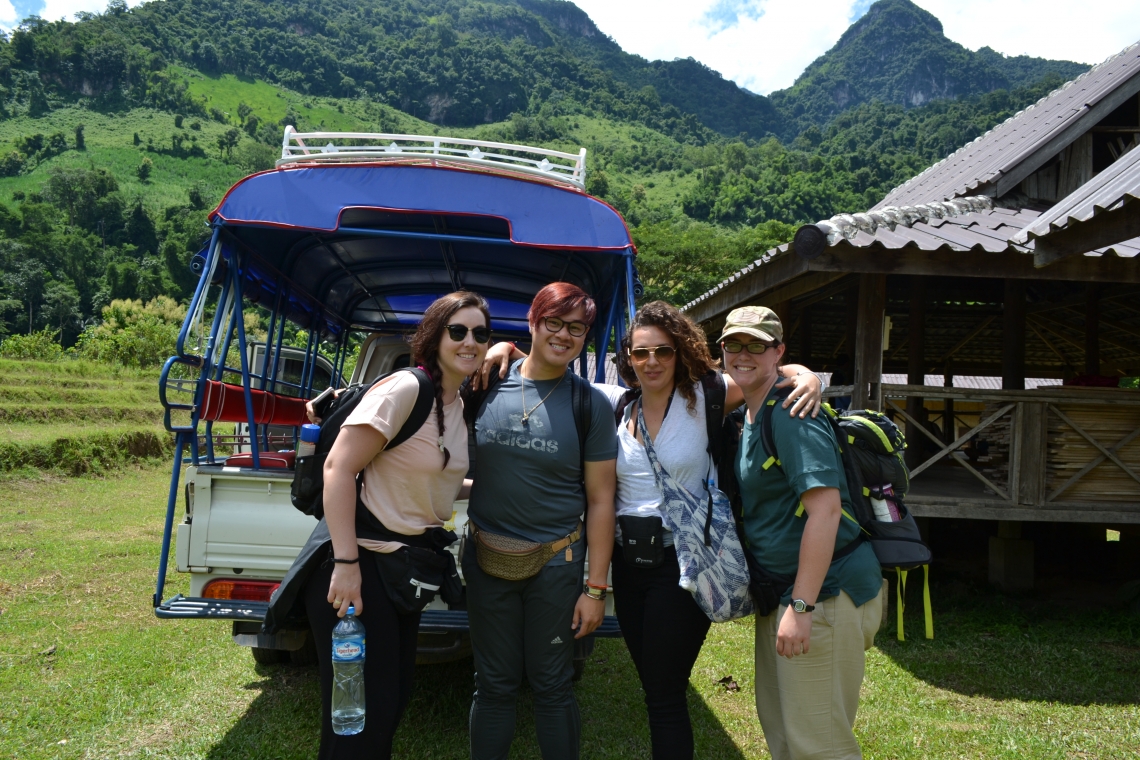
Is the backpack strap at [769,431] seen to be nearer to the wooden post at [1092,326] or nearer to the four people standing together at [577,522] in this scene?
the four people standing together at [577,522]

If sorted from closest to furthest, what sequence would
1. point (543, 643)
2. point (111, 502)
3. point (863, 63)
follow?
1. point (543, 643)
2. point (111, 502)
3. point (863, 63)

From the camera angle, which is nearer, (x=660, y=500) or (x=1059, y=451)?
(x=660, y=500)

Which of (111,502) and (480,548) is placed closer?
(480,548)

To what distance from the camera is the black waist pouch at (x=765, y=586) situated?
255cm

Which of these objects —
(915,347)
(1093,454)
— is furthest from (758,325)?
(915,347)

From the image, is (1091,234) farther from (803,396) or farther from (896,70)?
(896,70)

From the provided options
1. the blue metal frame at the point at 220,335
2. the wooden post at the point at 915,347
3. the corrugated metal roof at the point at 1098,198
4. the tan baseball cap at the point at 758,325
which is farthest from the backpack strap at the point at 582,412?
the wooden post at the point at 915,347

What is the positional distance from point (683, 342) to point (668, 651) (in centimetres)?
103

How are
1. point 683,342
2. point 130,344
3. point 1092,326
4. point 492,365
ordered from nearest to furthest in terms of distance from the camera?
point 683,342
point 492,365
point 1092,326
point 130,344

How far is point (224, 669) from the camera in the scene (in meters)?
4.83

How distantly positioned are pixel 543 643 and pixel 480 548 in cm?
37

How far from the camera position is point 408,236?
401 centimetres

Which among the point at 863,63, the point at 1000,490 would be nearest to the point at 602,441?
the point at 1000,490

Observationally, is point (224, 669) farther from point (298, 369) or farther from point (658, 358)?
point (298, 369)
